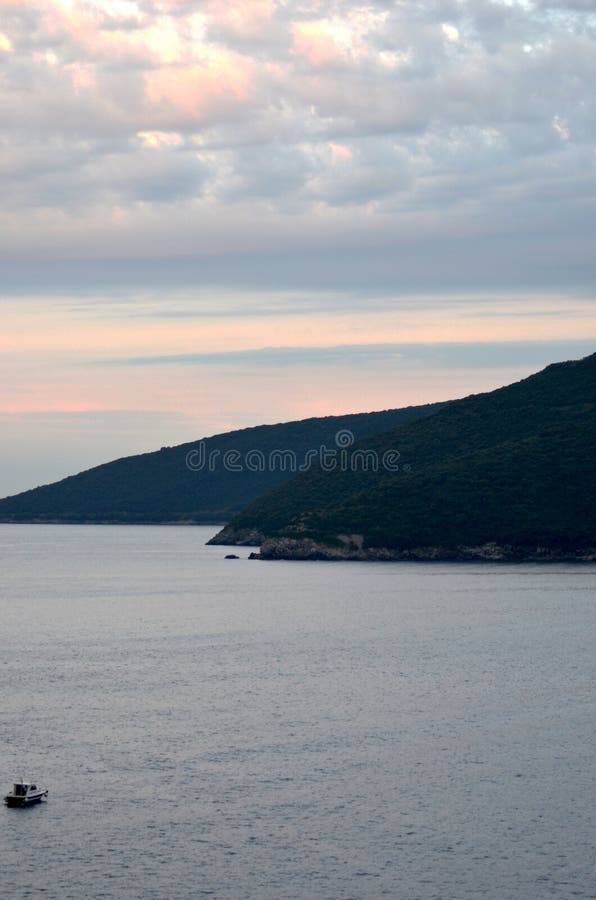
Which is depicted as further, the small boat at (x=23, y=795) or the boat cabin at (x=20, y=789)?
the boat cabin at (x=20, y=789)

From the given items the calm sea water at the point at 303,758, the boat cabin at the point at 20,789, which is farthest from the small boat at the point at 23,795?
the calm sea water at the point at 303,758

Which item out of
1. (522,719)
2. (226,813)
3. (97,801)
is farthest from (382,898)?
(522,719)

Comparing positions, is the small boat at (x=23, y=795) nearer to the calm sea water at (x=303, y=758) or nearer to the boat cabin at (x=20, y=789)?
the boat cabin at (x=20, y=789)

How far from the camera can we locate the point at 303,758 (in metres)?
68.2

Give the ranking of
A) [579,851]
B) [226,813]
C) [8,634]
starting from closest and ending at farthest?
[579,851], [226,813], [8,634]

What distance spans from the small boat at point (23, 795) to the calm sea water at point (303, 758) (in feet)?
2.10

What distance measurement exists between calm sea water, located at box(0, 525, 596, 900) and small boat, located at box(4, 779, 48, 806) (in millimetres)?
641

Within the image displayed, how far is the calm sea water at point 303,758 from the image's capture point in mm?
50062

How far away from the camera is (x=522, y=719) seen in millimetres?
78938

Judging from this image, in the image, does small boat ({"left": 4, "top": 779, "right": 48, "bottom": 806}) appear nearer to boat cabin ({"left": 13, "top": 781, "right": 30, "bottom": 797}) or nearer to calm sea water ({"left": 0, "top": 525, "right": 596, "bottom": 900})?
boat cabin ({"left": 13, "top": 781, "right": 30, "bottom": 797})

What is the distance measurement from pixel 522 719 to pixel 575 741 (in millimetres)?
7094

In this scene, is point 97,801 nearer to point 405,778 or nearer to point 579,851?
point 405,778

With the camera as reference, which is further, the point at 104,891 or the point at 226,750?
the point at 226,750

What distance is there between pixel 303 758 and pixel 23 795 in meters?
16.3
